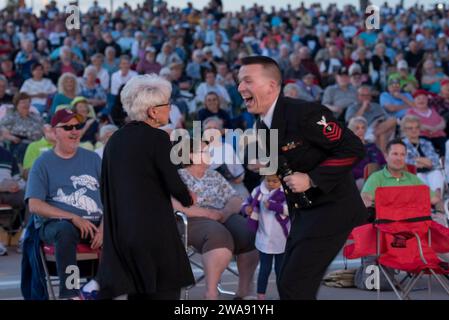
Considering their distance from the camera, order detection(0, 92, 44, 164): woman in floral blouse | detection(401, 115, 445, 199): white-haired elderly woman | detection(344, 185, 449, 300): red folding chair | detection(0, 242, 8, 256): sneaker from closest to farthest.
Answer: detection(344, 185, 449, 300): red folding chair
detection(0, 242, 8, 256): sneaker
detection(401, 115, 445, 199): white-haired elderly woman
detection(0, 92, 44, 164): woman in floral blouse

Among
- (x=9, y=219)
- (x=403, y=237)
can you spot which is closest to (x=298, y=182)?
(x=403, y=237)

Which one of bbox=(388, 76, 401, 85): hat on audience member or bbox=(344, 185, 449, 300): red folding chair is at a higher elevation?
bbox=(388, 76, 401, 85): hat on audience member

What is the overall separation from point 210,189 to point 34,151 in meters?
2.93

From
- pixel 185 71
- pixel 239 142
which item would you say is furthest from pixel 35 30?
pixel 239 142

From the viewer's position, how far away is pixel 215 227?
7.88 m

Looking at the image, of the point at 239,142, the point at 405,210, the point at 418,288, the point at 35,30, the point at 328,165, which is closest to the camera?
the point at 328,165

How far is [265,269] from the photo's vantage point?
7.79 metres

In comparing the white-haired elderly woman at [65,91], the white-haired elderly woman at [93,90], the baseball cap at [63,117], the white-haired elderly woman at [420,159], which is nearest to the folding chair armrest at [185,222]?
the baseball cap at [63,117]

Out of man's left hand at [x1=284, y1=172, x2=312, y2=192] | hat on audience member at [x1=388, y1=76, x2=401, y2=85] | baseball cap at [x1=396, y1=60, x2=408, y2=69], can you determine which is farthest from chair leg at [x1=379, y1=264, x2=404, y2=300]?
baseball cap at [x1=396, y1=60, x2=408, y2=69]

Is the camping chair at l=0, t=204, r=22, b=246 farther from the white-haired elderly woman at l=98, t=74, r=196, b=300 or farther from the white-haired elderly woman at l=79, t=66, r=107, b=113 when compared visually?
the white-haired elderly woman at l=98, t=74, r=196, b=300

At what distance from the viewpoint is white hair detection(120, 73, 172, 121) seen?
17.8 ft

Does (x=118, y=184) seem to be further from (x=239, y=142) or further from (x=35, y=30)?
(x=35, y=30)

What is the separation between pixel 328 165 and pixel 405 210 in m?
2.83

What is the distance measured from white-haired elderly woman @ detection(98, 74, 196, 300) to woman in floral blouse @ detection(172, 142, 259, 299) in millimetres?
1964
